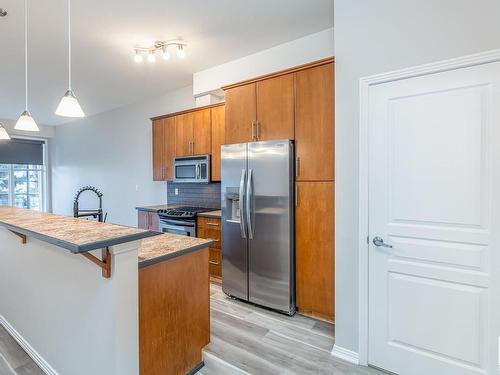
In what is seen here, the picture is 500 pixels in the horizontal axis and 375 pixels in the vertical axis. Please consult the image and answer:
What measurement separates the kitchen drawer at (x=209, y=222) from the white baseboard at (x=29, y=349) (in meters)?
1.92

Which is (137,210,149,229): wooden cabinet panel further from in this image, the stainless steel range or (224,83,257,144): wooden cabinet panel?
(224,83,257,144): wooden cabinet panel

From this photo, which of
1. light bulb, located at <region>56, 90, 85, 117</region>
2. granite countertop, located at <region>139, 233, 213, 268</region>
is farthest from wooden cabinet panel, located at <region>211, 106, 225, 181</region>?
light bulb, located at <region>56, 90, 85, 117</region>

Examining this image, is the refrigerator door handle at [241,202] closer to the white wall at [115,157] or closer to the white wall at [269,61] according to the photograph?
the white wall at [269,61]

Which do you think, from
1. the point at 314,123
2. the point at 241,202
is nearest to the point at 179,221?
the point at 241,202

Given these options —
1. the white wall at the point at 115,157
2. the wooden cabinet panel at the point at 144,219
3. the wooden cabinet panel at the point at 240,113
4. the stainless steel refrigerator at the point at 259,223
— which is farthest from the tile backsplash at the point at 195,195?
the wooden cabinet panel at the point at 240,113

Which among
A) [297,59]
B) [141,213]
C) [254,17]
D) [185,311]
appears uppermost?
[254,17]

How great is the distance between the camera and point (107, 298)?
1.36 meters

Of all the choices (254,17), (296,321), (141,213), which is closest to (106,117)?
(141,213)

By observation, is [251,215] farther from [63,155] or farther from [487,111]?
[63,155]

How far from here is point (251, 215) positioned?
2.80 m

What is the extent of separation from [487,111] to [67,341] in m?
2.93

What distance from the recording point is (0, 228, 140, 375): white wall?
4.42ft

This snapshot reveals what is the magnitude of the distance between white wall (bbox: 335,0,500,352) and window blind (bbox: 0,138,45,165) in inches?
318

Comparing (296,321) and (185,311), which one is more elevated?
(185,311)
